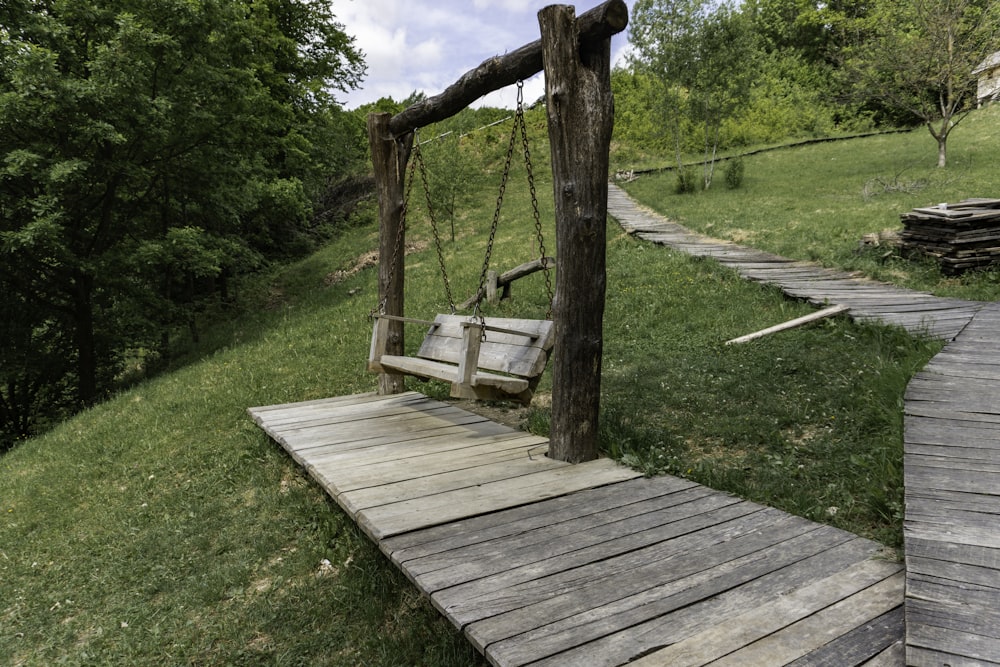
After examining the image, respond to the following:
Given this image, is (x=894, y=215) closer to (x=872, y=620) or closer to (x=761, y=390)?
(x=761, y=390)

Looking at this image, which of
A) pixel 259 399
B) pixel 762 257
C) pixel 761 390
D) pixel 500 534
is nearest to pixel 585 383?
pixel 500 534

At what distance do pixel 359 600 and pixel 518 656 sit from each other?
1.71 metres

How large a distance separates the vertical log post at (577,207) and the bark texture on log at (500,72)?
0.08m

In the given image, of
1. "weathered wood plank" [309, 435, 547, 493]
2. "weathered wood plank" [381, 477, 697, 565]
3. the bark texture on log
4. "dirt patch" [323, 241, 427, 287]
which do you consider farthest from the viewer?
"dirt patch" [323, 241, 427, 287]

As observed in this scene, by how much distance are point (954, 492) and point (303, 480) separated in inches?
174

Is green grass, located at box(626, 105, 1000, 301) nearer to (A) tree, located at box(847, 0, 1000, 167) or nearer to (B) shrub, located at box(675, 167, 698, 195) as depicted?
(B) shrub, located at box(675, 167, 698, 195)

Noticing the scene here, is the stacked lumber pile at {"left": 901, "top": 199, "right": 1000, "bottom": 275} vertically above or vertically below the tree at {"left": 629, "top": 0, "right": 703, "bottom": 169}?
below

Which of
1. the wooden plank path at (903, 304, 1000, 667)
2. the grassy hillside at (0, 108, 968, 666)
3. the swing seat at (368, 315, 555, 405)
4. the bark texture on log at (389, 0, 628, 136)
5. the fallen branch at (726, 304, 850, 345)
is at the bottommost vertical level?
the grassy hillside at (0, 108, 968, 666)

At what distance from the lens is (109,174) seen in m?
11.5

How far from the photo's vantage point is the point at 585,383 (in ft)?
12.9

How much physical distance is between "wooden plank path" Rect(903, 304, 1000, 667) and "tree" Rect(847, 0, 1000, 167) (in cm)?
1717

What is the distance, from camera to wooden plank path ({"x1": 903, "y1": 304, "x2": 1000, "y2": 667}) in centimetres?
196

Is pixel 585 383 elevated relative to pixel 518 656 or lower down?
elevated

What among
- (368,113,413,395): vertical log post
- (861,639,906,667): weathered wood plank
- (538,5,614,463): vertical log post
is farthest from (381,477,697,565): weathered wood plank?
(368,113,413,395): vertical log post
